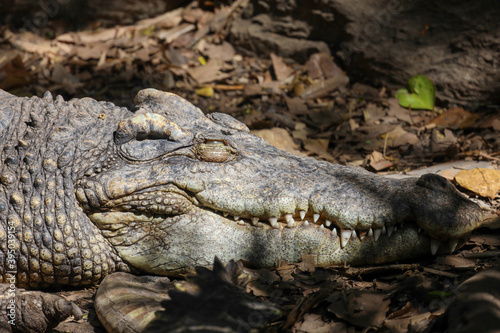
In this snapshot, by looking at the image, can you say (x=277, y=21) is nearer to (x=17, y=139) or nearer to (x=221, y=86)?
(x=221, y=86)

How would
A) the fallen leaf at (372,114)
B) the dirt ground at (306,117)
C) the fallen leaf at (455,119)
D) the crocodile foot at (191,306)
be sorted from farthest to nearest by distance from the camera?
1. the fallen leaf at (372,114)
2. the fallen leaf at (455,119)
3. the dirt ground at (306,117)
4. the crocodile foot at (191,306)

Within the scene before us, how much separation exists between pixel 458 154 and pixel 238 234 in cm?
277

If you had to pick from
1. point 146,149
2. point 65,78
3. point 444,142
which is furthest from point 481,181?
point 65,78

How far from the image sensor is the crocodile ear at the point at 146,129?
362cm

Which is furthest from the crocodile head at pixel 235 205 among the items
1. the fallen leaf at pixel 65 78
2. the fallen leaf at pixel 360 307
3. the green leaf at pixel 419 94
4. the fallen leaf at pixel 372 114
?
the fallen leaf at pixel 65 78

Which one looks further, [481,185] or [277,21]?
[277,21]

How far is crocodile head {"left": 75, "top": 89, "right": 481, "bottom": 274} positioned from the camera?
3289 mm

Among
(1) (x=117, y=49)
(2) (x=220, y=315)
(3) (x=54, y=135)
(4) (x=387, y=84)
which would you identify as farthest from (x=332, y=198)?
(1) (x=117, y=49)

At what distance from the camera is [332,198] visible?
11.1 ft

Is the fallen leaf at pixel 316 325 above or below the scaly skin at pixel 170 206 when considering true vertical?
below

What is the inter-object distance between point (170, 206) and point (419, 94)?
3946 millimetres

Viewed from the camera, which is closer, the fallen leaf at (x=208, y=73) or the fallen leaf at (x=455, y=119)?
the fallen leaf at (x=455, y=119)

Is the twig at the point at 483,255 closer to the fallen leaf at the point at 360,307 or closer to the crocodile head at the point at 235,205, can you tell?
the crocodile head at the point at 235,205

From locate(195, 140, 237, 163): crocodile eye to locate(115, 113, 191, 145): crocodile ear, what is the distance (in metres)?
0.17
